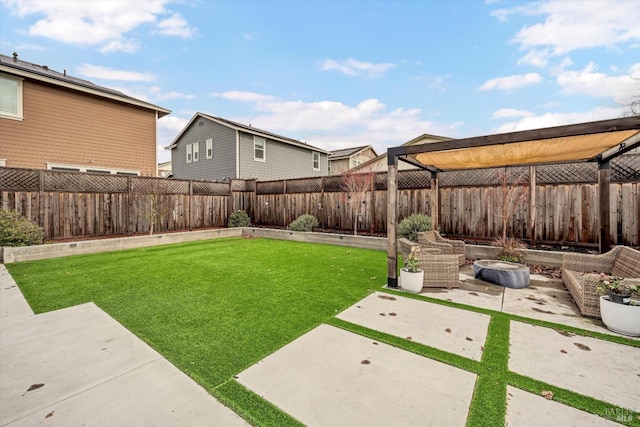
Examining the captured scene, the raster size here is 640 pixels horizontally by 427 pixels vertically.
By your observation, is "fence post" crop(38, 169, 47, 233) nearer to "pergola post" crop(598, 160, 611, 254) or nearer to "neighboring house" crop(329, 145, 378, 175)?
"pergola post" crop(598, 160, 611, 254)

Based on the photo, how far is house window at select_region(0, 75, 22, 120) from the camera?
9.77m

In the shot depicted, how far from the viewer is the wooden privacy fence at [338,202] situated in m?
6.41

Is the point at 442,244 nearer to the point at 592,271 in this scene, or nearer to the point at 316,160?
the point at 592,271

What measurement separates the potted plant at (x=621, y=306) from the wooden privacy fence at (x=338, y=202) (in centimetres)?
422

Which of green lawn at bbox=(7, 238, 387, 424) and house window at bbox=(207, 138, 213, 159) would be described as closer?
green lawn at bbox=(7, 238, 387, 424)

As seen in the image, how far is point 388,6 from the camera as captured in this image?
998 cm

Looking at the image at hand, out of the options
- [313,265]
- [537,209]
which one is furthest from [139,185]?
[537,209]

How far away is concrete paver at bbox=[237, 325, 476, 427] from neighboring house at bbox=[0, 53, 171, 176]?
13611 mm

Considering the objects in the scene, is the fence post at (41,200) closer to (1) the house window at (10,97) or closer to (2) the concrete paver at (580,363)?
(1) the house window at (10,97)

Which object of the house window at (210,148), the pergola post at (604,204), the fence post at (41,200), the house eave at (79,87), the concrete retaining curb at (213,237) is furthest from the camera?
the house window at (210,148)

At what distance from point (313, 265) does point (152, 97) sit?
47.2 ft

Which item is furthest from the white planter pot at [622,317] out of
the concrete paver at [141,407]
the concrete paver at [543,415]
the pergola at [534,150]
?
the concrete paver at [141,407]

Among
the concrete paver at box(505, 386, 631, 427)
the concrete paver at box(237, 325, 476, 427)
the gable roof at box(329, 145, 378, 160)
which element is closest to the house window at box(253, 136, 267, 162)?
the gable roof at box(329, 145, 378, 160)

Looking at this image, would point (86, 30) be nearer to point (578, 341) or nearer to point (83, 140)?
point (83, 140)
